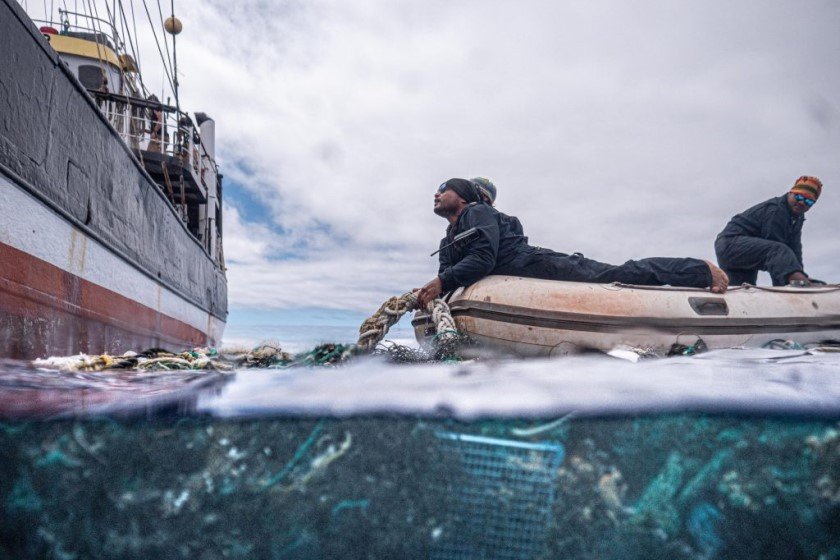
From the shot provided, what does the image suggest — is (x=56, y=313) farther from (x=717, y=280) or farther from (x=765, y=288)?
(x=765, y=288)

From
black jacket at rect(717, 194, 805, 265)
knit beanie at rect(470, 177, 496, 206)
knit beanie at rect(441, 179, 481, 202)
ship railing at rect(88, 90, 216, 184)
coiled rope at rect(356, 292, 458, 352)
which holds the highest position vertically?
ship railing at rect(88, 90, 216, 184)

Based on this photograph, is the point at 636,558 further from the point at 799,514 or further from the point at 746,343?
the point at 746,343

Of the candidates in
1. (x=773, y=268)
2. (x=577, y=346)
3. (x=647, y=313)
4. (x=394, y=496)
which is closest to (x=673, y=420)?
(x=394, y=496)

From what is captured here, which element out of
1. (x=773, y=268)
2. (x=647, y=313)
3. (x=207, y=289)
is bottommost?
(x=647, y=313)

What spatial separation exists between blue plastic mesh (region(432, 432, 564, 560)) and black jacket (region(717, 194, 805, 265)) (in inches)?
203

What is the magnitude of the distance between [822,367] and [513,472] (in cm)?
166

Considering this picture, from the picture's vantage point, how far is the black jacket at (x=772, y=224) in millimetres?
5105

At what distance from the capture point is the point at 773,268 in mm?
4949

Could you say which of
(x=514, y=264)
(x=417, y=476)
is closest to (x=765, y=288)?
(x=514, y=264)

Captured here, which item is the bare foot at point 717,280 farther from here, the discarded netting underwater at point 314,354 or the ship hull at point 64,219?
the ship hull at point 64,219

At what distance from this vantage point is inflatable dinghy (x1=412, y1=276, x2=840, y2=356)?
385cm

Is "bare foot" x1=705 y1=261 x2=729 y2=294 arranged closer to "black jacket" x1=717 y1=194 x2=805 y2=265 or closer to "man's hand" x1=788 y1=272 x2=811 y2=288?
"man's hand" x1=788 y1=272 x2=811 y2=288

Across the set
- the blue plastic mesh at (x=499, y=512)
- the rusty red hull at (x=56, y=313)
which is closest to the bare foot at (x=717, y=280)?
the blue plastic mesh at (x=499, y=512)

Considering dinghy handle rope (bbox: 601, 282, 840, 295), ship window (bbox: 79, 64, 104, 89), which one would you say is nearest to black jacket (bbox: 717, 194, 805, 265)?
dinghy handle rope (bbox: 601, 282, 840, 295)
